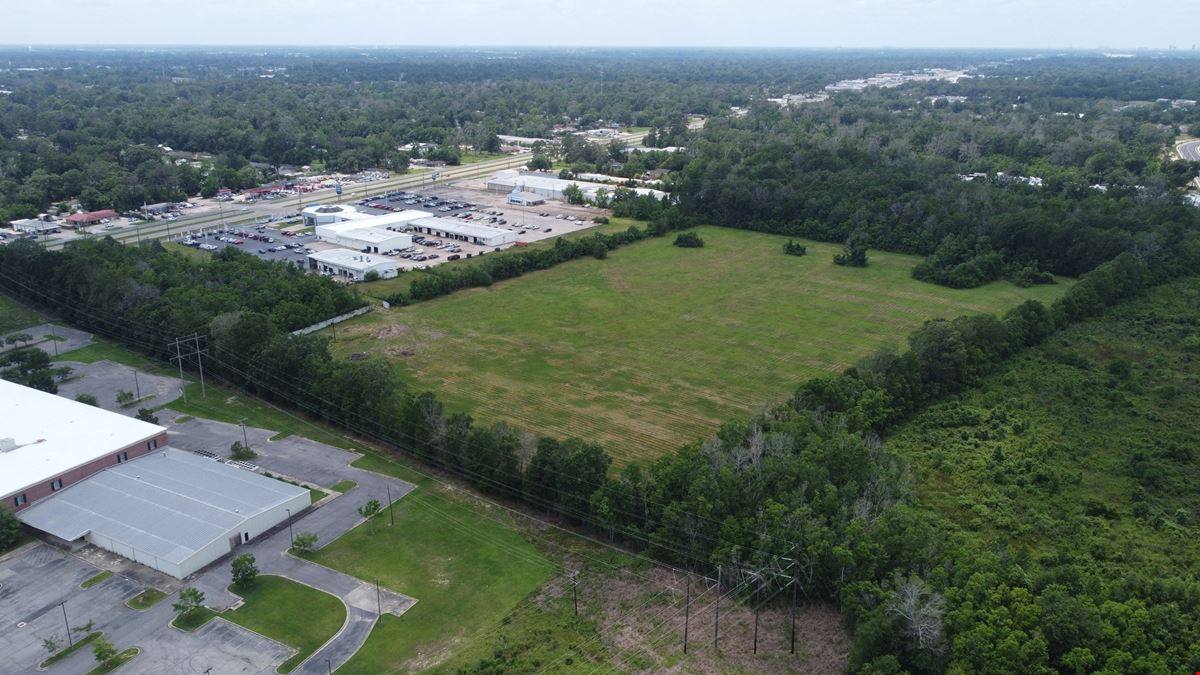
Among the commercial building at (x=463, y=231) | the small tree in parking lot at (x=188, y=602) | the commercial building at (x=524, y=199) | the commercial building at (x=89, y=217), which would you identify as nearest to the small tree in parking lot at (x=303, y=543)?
the small tree in parking lot at (x=188, y=602)

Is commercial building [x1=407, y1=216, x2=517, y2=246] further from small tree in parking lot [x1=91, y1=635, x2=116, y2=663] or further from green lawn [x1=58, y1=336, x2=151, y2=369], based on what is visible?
small tree in parking lot [x1=91, y1=635, x2=116, y2=663]

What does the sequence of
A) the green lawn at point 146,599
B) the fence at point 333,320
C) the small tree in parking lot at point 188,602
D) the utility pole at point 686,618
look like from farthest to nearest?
the fence at point 333,320 < the green lawn at point 146,599 < the small tree in parking lot at point 188,602 < the utility pole at point 686,618

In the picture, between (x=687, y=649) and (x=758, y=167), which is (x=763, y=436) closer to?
(x=687, y=649)

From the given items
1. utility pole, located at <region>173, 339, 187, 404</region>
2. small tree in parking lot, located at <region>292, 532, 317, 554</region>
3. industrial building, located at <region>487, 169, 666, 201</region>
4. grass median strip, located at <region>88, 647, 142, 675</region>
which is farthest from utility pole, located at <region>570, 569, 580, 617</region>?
industrial building, located at <region>487, 169, 666, 201</region>

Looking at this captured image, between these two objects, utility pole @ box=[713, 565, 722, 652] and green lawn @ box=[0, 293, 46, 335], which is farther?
green lawn @ box=[0, 293, 46, 335]

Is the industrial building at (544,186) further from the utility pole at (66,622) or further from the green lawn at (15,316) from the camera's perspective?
the utility pole at (66,622)

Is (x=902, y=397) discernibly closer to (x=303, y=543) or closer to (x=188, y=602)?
(x=303, y=543)

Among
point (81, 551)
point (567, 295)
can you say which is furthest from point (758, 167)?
point (81, 551)
